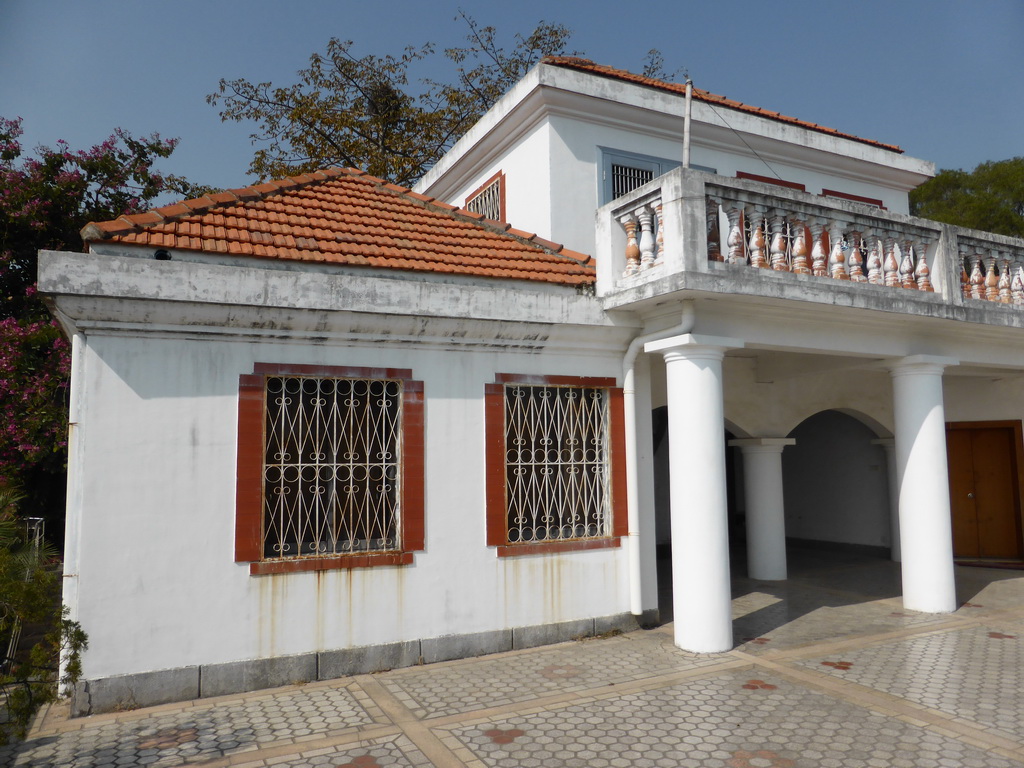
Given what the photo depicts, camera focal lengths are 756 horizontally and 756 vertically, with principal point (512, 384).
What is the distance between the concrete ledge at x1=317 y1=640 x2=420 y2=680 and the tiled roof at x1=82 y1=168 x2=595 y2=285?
3.18m

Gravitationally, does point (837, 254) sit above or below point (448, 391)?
above

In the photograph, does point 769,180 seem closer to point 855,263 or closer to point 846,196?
point 846,196

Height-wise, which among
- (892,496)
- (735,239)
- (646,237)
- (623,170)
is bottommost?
(892,496)

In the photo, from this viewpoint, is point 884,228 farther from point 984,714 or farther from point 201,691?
point 201,691

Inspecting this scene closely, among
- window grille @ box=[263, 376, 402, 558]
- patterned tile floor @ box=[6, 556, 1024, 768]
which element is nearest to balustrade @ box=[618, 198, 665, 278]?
window grille @ box=[263, 376, 402, 558]

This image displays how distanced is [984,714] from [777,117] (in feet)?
28.8

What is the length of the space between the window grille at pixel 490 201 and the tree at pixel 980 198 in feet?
59.9

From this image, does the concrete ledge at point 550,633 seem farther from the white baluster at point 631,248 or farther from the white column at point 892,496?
the white column at point 892,496

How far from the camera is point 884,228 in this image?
7.68 m

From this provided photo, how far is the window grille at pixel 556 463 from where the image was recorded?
7059 mm

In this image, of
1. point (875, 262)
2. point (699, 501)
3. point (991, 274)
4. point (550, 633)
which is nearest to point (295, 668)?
point (550, 633)

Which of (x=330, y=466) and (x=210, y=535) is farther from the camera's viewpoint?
(x=330, y=466)

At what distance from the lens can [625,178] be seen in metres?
9.55

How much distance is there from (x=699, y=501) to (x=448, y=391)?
2.41 metres
